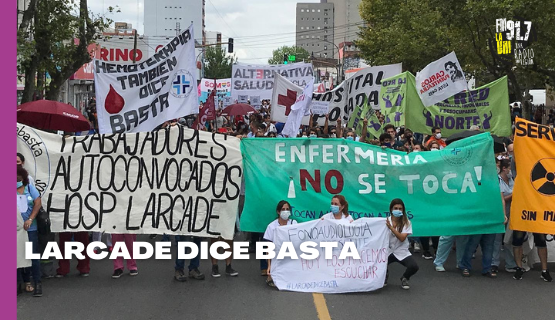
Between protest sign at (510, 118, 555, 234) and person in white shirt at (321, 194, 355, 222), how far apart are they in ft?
7.46

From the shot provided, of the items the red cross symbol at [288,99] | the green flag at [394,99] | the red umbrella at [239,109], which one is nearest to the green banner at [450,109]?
the green flag at [394,99]

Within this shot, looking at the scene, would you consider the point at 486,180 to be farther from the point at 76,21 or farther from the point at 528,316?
the point at 76,21

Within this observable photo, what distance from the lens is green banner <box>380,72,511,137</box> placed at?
16.3 metres

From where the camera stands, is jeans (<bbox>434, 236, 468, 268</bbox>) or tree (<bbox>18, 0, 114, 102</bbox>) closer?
jeans (<bbox>434, 236, 468, 268</bbox>)

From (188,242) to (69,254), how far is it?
5.10 ft

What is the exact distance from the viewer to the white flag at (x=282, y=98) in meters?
16.6

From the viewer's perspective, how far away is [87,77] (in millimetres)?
45781

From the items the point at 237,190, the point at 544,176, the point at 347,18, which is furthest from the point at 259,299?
the point at 347,18

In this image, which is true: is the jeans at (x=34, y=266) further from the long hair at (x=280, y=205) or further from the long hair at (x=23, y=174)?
the long hair at (x=280, y=205)

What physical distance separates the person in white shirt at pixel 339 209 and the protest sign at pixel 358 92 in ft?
24.7

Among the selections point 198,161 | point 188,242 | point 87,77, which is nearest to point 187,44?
point 198,161

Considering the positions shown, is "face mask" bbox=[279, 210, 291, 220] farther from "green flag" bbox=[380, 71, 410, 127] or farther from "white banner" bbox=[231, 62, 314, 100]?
"white banner" bbox=[231, 62, 314, 100]

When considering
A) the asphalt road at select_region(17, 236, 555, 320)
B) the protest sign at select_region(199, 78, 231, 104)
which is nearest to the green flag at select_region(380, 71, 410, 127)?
the asphalt road at select_region(17, 236, 555, 320)

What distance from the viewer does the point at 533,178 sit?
10.1m
